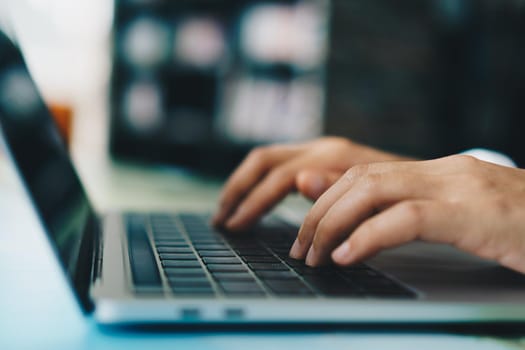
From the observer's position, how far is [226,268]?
1.62 ft

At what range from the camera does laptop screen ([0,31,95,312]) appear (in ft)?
1.37

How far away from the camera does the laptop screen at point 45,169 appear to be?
42cm

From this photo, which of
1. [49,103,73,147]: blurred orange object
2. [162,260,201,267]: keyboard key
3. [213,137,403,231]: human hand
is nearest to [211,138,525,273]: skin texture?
[162,260,201,267]: keyboard key

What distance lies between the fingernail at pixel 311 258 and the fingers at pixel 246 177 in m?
0.31

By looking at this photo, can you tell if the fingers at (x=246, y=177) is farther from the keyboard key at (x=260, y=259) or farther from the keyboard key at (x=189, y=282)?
the keyboard key at (x=189, y=282)

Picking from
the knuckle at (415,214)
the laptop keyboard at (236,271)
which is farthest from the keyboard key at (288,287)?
the knuckle at (415,214)

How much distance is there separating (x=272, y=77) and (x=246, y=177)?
68.5 inches

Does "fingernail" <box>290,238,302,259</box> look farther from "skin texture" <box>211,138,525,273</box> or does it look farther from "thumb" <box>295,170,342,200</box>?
"thumb" <box>295,170,342,200</box>

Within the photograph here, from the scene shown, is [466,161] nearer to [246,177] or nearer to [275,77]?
[246,177]

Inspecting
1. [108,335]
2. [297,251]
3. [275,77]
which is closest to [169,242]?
[297,251]

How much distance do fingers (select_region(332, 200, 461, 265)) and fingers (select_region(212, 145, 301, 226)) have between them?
0.38m

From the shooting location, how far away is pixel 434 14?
107 inches

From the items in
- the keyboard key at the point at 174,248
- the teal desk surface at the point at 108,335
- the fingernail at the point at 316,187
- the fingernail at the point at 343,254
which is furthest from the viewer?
the fingernail at the point at 316,187

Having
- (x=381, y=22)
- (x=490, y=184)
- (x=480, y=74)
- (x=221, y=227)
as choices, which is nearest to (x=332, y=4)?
(x=381, y=22)
